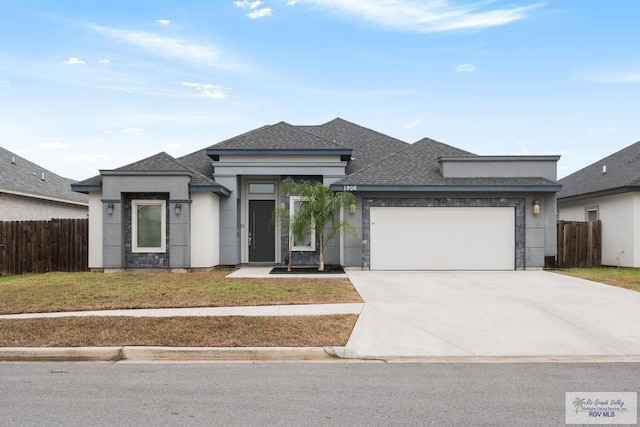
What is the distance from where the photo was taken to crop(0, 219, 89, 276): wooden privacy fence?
17.2 metres

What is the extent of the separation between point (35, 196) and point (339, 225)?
15209 millimetres

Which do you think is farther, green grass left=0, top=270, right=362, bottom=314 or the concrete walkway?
green grass left=0, top=270, right=362, bottom=314

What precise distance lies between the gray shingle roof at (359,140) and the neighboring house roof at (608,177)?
8.29m

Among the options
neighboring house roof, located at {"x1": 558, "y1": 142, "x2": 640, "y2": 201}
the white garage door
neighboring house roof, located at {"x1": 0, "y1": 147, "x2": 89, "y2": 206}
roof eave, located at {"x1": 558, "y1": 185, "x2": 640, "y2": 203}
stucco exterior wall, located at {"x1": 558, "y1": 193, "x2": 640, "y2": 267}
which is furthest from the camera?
neighboring house roof, located at {"x1": 0, "y1": 147, "x2": 89, "y2": 206}

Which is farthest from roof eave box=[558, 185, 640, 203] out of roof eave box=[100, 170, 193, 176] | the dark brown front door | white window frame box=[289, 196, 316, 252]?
roof eave box=[100, 170, 193, 176]

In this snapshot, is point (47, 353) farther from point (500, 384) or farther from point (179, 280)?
point (179, 280)

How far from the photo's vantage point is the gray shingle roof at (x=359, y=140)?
821 inches

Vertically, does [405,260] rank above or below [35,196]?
below

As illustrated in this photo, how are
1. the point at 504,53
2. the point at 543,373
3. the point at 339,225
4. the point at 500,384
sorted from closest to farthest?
1. the point at 500,384
2. the point at 543,373
3. the point at 339,225
4. the point at 504,53

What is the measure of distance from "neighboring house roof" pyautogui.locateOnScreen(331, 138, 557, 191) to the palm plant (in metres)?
0.44

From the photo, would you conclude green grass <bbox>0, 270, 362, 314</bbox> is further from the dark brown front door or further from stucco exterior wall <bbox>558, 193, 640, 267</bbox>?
stucco exterior wall <bbox>558, 193, 640, 267</bbox>

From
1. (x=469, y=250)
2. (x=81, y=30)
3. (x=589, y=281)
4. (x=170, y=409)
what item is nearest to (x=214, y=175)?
(x=81, y=30)

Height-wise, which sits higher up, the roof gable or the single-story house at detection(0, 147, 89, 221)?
the roof gable

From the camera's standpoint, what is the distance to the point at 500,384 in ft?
18.4
